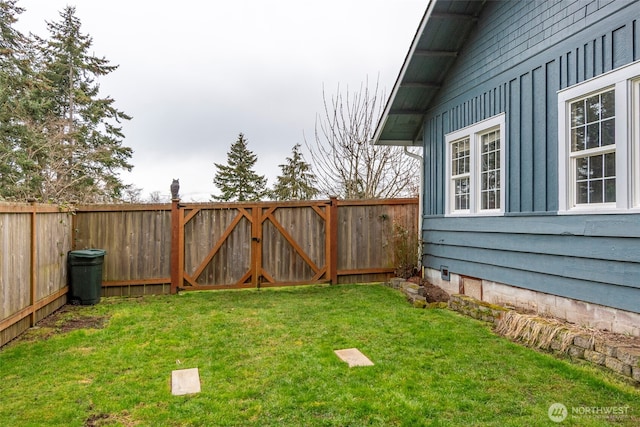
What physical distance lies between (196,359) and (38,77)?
1368 centimetres

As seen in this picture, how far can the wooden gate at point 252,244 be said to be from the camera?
25.8 ft

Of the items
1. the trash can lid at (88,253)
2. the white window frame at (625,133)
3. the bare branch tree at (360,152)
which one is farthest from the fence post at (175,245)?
the bare branch tree at (360,152)

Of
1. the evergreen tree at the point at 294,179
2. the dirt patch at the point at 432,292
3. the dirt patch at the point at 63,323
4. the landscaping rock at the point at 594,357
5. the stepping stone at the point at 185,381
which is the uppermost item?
the evergreen tree at the point at 294,179

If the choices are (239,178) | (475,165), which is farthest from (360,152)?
(239,178)

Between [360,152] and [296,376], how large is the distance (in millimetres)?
11080

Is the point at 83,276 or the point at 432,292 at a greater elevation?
the point at 83,276

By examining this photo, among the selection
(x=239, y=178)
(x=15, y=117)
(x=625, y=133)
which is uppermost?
(x=15, y=117)

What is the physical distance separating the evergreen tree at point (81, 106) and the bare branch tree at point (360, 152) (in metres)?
8.72

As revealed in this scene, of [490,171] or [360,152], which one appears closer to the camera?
[490,171]

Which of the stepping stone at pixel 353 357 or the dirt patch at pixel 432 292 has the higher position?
the dirt patch at pixel 432 292

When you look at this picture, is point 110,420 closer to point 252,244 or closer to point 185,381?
point 185,381

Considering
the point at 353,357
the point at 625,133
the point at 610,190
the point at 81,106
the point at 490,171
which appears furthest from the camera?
the point at 81,106

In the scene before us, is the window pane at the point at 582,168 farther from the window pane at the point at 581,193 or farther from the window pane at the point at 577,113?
the window pane at the point at 577,113

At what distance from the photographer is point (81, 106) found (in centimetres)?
1675
